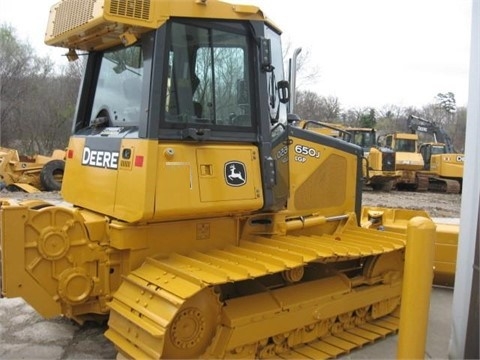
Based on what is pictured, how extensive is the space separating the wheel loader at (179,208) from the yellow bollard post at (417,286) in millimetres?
749

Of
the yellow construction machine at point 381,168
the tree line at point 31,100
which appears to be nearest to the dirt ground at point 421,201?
the yellow construction machine at point 381,168

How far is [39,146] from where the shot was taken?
2622 cm

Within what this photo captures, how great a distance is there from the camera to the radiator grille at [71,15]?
12.1 feet

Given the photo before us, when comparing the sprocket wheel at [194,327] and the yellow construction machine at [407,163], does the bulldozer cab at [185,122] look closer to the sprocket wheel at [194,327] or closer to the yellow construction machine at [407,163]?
the sprocket wheel at [194,327]

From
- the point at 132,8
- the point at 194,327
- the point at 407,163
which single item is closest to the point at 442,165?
the point at 407,163

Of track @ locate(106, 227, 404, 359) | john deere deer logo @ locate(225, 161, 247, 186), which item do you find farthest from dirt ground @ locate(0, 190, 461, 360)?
john deere deer logo @ locate(225, 161, 247, 186)

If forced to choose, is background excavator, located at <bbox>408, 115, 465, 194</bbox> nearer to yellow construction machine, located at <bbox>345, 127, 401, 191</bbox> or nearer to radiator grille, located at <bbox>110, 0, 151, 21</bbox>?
yellow construction machine, located at <bbox>345, 127, 401, 191</bbox>

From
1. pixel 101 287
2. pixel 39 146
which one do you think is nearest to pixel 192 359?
pixel 101 287

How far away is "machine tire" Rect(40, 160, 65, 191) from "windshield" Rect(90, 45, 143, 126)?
1082cm

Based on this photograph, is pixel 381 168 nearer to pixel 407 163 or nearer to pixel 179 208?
pixel 407 163

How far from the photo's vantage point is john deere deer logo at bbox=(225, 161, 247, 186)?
392 centimetres

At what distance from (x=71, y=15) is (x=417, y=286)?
3.21m

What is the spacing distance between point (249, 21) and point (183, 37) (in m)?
0.59

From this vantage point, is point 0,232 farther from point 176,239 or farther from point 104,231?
point 176,239
